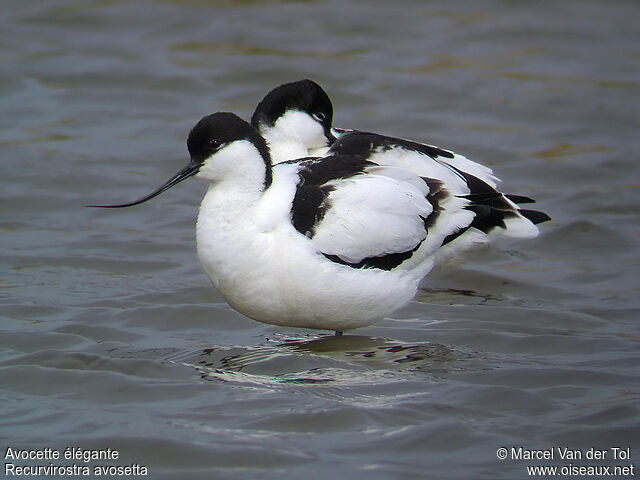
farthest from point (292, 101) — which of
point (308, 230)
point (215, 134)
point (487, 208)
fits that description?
point (308, 230)

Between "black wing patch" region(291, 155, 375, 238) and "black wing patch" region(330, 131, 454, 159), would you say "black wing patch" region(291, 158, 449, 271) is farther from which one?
"black wing patch" region(330, 131, 454, 159)

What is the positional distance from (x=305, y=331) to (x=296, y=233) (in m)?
1.10

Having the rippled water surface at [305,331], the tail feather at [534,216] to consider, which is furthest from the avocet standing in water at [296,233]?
the tail feather at [534,216]

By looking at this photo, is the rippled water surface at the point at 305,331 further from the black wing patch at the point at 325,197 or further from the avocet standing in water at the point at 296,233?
the black wing patch at the point at 325,197

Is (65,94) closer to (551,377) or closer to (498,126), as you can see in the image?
(498,126)

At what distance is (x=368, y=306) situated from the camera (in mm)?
6914

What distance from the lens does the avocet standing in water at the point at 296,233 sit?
6605 mm

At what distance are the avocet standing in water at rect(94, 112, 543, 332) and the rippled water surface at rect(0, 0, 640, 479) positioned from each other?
354 millimetres

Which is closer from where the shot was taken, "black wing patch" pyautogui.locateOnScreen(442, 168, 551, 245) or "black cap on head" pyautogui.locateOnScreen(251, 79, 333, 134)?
"black wing patch" pyautogui.locateOnScreen(442, 168, 551, 245)

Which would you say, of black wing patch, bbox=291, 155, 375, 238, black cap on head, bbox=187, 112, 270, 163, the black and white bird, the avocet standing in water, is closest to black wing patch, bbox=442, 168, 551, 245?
the black and white bird

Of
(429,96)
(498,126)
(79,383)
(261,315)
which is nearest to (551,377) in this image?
(261,315)

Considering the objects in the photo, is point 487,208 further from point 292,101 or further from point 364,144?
point 292,101

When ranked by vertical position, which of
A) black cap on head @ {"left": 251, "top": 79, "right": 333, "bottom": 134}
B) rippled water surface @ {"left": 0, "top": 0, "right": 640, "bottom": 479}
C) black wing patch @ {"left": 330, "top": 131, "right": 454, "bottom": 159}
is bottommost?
rippled water surface @ {"left": 0, "top": 0, "right": 640, "bottom": 479}

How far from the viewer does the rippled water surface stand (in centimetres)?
593
